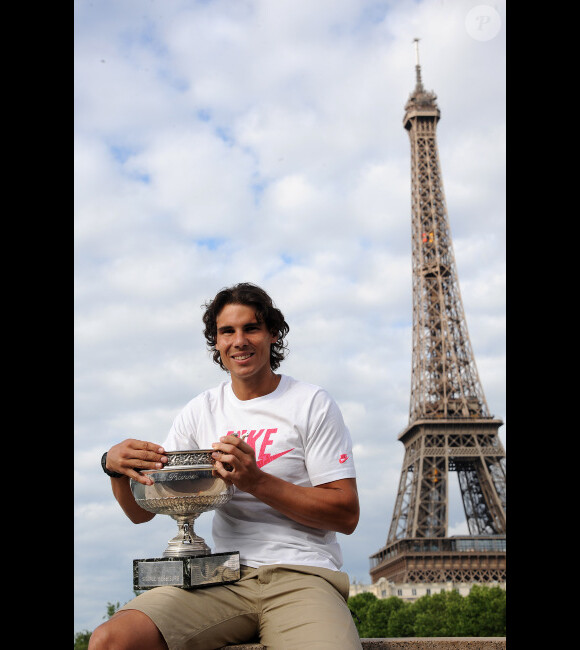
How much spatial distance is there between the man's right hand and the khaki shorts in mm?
460

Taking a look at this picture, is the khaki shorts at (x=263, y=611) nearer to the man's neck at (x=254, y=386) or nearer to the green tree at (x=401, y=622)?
the man's neck at (x=254, y=386)

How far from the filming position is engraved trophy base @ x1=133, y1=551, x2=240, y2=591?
3055 mm

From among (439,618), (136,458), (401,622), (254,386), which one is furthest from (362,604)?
(136,458)

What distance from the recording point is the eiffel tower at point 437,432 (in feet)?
134

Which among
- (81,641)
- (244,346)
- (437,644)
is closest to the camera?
(244,346)

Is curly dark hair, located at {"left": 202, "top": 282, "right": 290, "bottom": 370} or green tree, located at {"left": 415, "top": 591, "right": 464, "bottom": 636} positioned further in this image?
green tree, located at {"left": 415, "top": 591, "right": 464, "bottom": 636}

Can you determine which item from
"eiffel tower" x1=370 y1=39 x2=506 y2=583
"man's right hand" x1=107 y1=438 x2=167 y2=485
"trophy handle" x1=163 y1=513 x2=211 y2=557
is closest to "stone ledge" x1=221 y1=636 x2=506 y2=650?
"trophy handle" x1=163 y1=513 x2=211 y2=557

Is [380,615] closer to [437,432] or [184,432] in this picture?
[437,432]

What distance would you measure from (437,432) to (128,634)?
42741 mm

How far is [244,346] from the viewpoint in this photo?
3445 millimetres

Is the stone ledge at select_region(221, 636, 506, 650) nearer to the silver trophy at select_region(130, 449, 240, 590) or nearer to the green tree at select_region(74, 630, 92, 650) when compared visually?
the silver trophy at select_region(130, 449, 240, 590)
